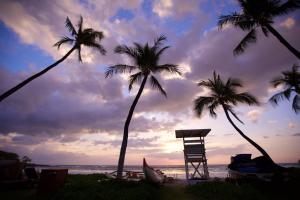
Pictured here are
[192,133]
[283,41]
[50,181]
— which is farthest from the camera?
[192,133]

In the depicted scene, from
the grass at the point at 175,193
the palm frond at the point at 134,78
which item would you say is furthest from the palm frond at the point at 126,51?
the grass at the point at 175,193

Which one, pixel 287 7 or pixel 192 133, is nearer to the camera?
pixel 287 7

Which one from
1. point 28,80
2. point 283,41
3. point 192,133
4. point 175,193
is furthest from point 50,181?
point 283,41

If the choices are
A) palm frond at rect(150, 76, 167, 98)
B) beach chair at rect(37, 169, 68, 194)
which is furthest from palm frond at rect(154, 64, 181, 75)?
beach chair at rect(37, 169, 68, 194)

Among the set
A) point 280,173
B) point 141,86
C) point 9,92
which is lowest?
point 280,173

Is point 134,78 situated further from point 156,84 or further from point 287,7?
point 287,7

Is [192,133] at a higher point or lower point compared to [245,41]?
lower

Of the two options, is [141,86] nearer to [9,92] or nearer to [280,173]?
[9,92]

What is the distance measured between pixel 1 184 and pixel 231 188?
14.1m

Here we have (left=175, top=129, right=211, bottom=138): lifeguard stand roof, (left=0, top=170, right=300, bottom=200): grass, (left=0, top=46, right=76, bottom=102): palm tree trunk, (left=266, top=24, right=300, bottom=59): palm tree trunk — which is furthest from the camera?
(left=175, top=129, right=211, bottom=138): lifeguard stand roof

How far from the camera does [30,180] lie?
15.3 m

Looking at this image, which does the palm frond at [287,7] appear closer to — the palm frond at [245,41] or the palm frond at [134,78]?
the palm frond at [245,41]

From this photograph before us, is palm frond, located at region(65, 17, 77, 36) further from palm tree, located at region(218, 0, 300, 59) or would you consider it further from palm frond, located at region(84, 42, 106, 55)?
palm tree, located at region(218, 0, 300, 59)

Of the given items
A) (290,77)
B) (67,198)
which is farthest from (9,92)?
(290,77)
